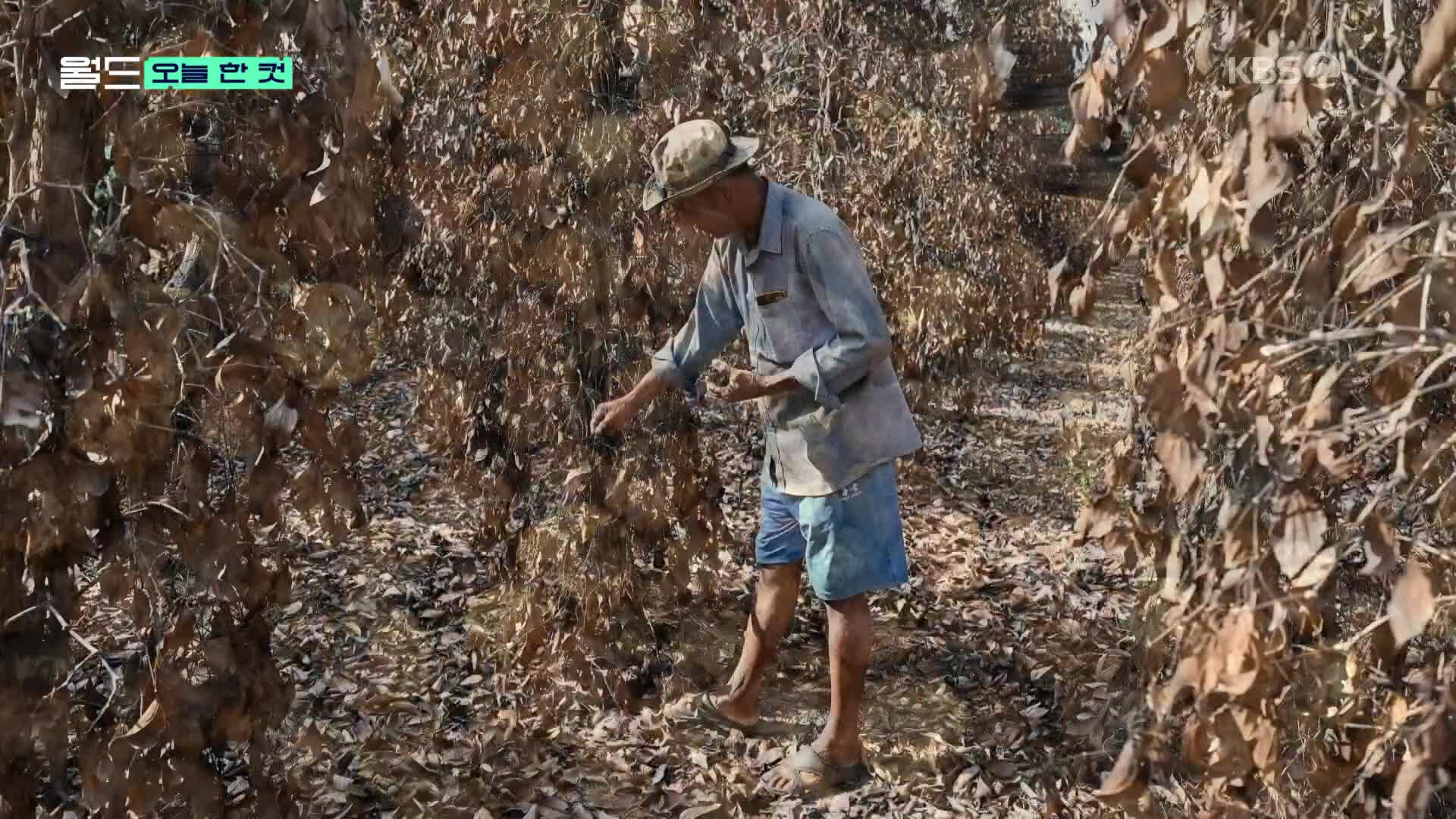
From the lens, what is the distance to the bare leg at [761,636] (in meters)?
3.41

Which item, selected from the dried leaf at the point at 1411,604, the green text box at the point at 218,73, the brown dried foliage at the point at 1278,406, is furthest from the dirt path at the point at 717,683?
the green text box at the point at 218,73

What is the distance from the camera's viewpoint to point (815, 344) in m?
3.04

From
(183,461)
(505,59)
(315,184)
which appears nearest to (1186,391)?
(315,184)

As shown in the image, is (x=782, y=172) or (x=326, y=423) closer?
(x=326, y=423)

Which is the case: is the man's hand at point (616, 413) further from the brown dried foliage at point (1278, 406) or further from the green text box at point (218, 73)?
the brown dried foliage at point (1278, 406)

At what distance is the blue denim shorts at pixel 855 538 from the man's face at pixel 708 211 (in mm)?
742

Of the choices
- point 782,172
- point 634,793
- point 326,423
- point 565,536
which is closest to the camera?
point 326,423

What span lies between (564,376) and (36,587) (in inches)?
72.3

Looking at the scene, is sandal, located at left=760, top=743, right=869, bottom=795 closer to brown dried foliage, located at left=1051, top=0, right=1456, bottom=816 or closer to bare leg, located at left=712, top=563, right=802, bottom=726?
bare leg, located at left=712, top=563, right=802, bottom=726

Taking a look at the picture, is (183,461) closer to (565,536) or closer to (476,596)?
(565,536)

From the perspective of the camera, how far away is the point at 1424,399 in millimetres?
1865

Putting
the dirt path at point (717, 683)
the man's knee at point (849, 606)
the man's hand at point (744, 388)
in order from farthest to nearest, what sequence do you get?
the dirt path at point (717, 683) < the man's knee at point (849, 606) < the man's hand at point (744, 388)

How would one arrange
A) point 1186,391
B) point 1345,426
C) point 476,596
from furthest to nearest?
point 476,596 → point 1186,391 → point 1345,426

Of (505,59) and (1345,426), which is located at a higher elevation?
(505,59)
